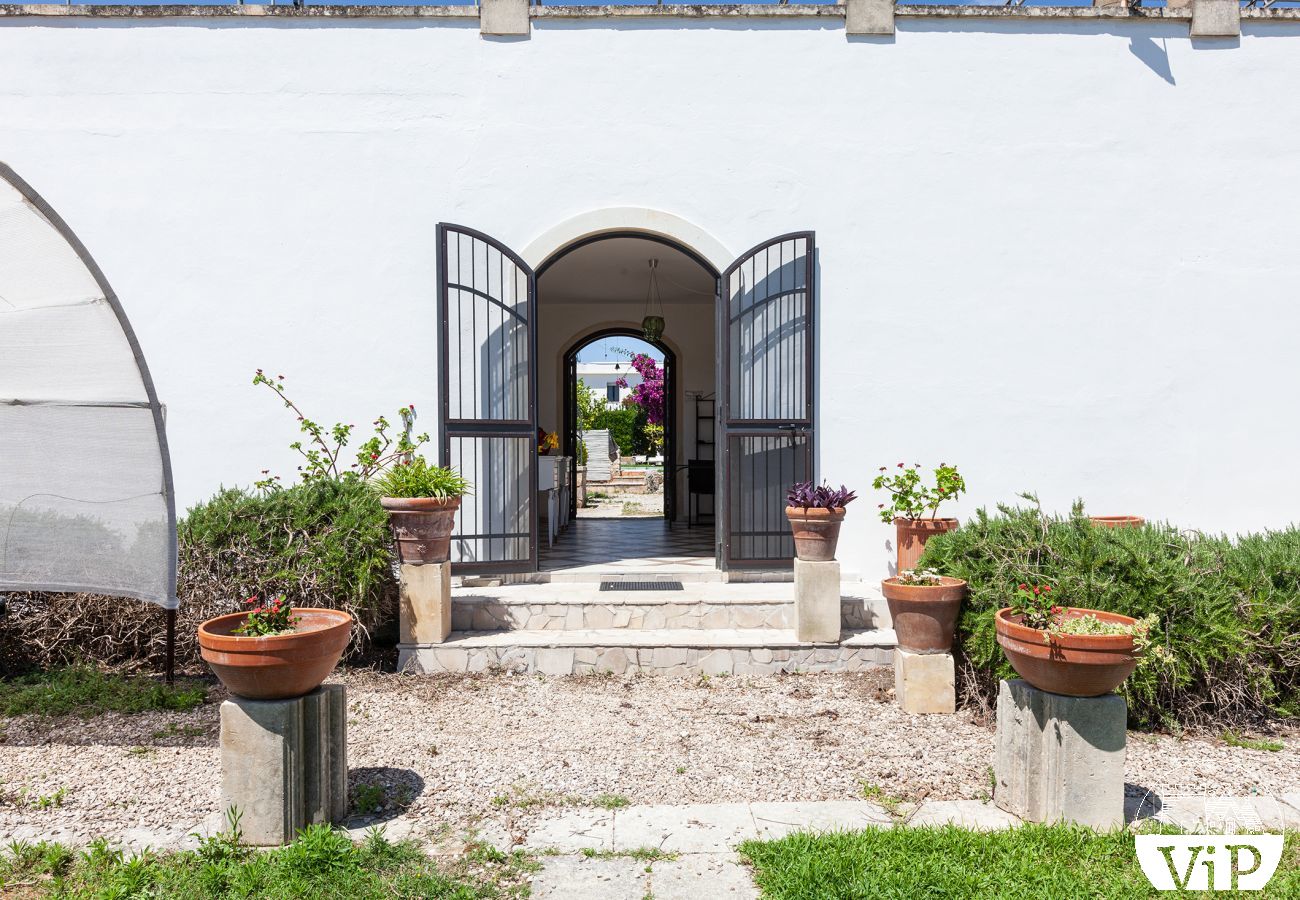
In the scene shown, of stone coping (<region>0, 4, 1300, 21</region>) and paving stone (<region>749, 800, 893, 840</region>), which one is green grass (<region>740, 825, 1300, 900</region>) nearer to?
paving stone (<region>749, 800, 893, 840</region>)

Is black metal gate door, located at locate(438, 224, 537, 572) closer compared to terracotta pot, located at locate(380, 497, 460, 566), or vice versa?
terracotta pot, located at locate(380, 497, 460, 566)

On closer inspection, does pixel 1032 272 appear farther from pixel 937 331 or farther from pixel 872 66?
pixel 872 66

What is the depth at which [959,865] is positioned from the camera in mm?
2609

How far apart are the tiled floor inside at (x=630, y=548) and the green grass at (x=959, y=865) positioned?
354 centimetres

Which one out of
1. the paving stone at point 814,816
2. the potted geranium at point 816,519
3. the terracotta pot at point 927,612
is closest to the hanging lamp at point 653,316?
the potted geranium at point 816,519

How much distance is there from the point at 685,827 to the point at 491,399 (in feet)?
12.0

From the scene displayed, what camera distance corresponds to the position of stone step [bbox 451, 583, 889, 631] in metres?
5.21

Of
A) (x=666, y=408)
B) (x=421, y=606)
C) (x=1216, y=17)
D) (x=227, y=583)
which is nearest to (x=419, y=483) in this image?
(x=421, y=606)

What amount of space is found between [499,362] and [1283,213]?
18.8ft

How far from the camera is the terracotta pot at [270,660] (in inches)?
111

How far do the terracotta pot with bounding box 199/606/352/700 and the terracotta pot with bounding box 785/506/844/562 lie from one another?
2.68 m

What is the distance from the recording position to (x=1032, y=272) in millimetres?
6059

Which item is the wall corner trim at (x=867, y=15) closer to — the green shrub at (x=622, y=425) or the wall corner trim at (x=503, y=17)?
the wall corner trim at (x=503, y=17)

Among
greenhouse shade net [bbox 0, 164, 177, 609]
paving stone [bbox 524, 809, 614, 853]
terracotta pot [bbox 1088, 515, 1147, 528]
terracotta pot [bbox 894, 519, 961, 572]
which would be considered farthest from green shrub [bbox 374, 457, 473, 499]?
terracotta pot [bbox 1088, 515, 1147, 528]
